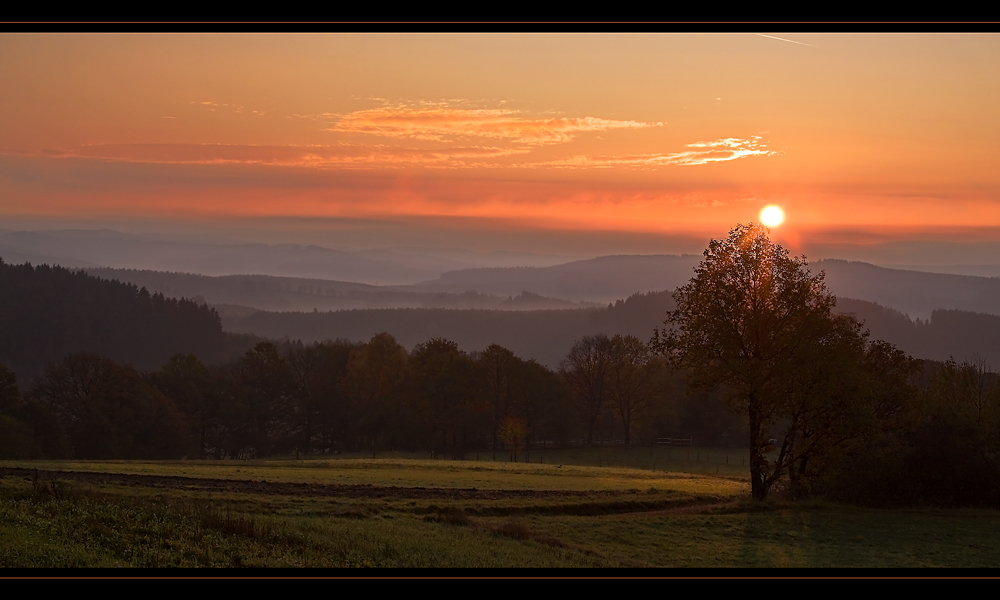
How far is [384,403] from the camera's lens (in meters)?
102

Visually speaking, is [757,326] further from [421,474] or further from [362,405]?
[362,405]

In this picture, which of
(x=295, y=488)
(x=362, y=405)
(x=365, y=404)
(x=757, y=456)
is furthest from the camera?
(x=362, y=405)

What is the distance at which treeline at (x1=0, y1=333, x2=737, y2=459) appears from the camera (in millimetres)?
90875

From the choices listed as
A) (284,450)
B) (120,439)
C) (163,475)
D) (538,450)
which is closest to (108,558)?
(163,475)

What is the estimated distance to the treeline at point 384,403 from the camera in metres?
90.9

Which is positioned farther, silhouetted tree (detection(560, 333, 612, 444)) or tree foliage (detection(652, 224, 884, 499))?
silhouetted tree (detection(560, 333, 612, 444))

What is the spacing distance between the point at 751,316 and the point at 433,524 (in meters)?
21.6

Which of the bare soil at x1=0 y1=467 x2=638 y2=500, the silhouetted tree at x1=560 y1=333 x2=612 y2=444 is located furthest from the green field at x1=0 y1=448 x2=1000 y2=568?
the silhouetted tree at x1=560 y1=333 x2=612 y2=444

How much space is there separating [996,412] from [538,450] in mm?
63700

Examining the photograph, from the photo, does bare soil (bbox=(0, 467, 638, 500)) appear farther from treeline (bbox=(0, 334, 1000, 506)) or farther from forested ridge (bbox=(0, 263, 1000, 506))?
treeline (bbox=(0, 334, 1000, 506))

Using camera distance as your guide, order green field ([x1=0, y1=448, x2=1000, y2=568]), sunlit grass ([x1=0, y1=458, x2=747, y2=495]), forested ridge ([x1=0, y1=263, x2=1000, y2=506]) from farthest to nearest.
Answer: forested ridge ([x1=0, y1=263, x2=1000, y2=506]) → sunlit grass ([x1=0, y1=458, x2=747, y2=495]) → green field ([x1=0, y1=448, x2=1000, y2=568])

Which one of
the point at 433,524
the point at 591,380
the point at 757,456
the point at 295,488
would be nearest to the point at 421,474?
the point at 295,488

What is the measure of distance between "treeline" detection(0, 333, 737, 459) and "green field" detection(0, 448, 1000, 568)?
1751 inches

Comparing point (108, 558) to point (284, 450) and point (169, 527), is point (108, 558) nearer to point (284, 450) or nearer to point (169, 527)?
point (169, 527)
